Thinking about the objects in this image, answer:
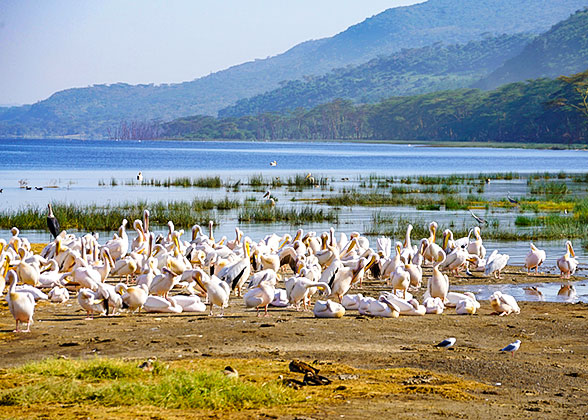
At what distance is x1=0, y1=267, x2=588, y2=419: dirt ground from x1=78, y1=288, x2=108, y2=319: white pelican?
20 cm

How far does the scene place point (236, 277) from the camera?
44.0 feet

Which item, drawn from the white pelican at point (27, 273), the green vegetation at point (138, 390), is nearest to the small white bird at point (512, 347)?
the green vegetation at point (138, 390)

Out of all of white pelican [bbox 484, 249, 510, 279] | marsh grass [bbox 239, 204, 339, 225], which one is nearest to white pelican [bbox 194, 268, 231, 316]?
white pelican [bbox 484, 249, 510, 279]

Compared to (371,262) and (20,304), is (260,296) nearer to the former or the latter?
(20,304)

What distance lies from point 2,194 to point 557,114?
103m

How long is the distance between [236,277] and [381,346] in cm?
364

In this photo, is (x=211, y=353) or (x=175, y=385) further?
(x=211, y=353)

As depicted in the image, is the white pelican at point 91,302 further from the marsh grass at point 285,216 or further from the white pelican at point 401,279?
the marsh grass at point 285,216

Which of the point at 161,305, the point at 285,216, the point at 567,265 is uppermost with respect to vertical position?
the point at 161,305

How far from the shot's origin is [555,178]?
53344mm

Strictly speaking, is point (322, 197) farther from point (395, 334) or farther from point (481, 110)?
point (481, 110)

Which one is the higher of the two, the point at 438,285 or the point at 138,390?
the point at 138,390

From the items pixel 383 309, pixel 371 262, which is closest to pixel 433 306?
pixel 383 309

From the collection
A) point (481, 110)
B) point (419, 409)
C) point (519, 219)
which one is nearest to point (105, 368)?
point (419, 409)
